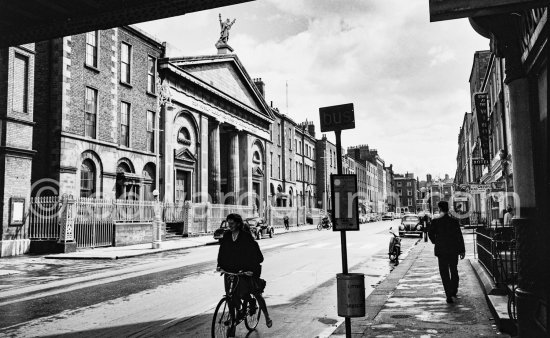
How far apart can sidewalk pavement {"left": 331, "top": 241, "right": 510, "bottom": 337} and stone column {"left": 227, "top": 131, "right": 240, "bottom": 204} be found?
31.2 m

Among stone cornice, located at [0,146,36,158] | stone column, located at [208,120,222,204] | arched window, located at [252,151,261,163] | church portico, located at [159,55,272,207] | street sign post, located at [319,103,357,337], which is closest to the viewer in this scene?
street sign post, located at [319,103,357,337]

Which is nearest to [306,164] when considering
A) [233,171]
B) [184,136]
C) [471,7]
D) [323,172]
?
[323,172]

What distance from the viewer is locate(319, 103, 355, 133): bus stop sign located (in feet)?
19.1

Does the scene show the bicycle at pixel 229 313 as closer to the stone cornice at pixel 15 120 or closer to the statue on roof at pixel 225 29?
the stone cornice at pixel 15 120

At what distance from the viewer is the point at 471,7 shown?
14.3 feet

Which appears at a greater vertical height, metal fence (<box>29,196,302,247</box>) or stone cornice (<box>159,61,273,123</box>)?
stone cornice (<box>159,61,273,123</box>)

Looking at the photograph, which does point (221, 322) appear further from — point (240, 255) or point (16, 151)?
point (16, 151)

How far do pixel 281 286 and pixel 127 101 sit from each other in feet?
65.7

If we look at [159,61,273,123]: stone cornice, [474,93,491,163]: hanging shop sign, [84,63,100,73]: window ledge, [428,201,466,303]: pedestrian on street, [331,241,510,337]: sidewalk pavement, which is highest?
[159,61,273,123]: stone cornice

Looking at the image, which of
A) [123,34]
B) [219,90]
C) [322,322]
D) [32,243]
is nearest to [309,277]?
[322,322]

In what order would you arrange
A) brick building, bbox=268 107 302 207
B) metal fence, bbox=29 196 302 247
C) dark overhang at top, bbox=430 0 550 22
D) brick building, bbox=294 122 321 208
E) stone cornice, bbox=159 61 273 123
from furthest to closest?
1. brick building, bbox=294 122 321 208
2. brick building, bbox=268 107 302 207
3. stone cornice, bbox=159 61 273 123
4. metal fence, bbox=29 196 302 247
5. dark overhang at top, bbox=430 0 550 22

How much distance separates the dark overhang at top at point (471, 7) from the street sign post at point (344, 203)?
2.04m

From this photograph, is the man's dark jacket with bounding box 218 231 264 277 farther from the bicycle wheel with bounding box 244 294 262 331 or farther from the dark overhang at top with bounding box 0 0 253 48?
the dark overhang at top with bounding box 0 0 253 48


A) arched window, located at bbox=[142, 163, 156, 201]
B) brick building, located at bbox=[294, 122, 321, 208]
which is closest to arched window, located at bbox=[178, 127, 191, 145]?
arched window, located at bbox=[142, 163, 156, 201]
